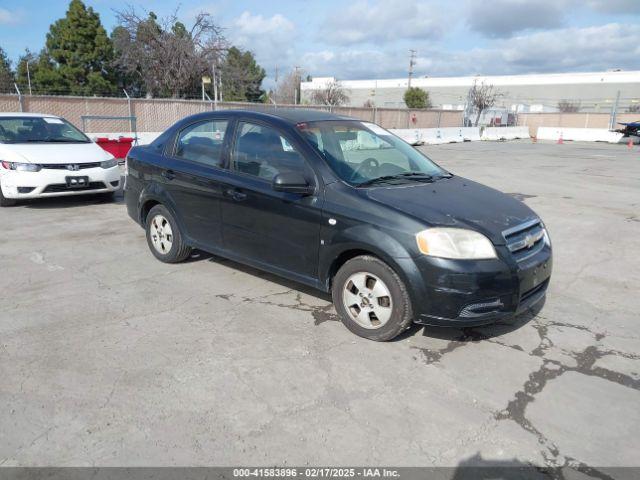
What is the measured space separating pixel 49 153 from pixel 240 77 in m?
34.7

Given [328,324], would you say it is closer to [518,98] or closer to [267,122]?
[267,122]

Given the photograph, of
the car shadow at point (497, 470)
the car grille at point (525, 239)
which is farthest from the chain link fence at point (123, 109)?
the car shadow at point (497, 470)

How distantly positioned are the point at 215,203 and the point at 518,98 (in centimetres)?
8122

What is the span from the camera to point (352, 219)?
3.82m

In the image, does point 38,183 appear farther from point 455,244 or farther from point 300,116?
point 455,244

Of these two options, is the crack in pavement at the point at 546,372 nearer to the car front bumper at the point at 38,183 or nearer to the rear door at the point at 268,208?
the rear door at the point at 268,208

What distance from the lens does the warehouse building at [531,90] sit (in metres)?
67.9

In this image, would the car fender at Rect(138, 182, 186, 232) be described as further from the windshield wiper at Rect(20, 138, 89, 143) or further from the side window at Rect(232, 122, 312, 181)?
the windshield wiper at Rect(20, 138, 89, 143)

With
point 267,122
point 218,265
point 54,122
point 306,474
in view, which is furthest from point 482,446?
point 54,122

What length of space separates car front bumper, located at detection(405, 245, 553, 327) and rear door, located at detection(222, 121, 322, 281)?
3.13 ft

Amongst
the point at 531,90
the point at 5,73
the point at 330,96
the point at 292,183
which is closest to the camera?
the point at 292,183

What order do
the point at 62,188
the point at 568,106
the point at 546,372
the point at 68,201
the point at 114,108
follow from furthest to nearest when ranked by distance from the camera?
the point at 568,106
the point at 114,108
the point at 68,201
the point at 62,188
the point at 546,372

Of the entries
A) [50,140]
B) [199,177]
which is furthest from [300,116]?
[50,140]

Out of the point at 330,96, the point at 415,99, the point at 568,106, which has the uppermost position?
the point at 330,96
